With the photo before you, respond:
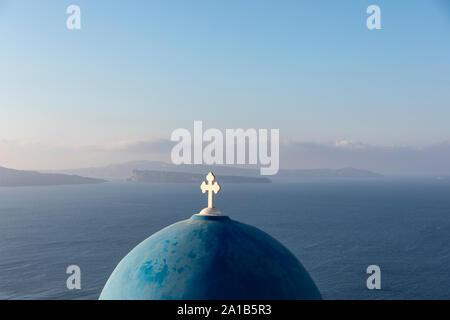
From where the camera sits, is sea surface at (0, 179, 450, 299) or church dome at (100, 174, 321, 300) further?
sea surface at (0, 179, 450, 299)

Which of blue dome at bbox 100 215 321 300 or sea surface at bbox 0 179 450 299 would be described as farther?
sea surface at bbox 0 179 450 299

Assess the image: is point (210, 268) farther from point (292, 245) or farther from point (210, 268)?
point (292, 245)

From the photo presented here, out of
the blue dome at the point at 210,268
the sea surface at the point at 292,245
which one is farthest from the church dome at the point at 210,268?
the sea surface at the point at 292,245

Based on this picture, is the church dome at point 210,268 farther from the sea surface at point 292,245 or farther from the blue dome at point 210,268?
the sea surface at point 292,245

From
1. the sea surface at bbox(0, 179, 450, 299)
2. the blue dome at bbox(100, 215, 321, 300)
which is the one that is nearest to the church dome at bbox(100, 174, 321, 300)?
the blue dome at bbox(100, 215, 321, 300)

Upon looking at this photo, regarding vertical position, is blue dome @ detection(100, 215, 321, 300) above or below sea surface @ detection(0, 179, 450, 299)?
above

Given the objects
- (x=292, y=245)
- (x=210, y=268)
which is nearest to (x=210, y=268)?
(x=210, y=268)

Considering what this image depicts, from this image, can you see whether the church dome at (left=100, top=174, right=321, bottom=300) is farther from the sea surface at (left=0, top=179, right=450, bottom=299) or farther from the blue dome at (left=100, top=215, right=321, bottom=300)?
the sea surface at (left=0, top=179, right=450, bottom=299)
